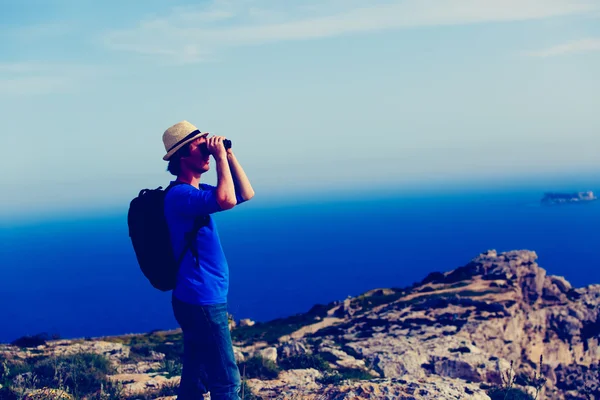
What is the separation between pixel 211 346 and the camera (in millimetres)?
4777

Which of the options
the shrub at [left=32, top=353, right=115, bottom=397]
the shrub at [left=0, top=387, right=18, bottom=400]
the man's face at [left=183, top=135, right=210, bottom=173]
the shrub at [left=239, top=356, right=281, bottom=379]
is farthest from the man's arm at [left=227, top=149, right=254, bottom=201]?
the shrub at [left=239, top=356, right=281, bottom=379]

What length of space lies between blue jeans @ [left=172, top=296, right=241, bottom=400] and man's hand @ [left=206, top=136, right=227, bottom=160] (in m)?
1.33

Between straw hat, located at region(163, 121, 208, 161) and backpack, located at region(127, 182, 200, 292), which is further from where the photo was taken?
straw hat, located at region(163, 121, 208, 161)

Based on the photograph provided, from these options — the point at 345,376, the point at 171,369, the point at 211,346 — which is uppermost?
the point at 211,346

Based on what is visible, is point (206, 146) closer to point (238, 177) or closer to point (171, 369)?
point (238, 177)

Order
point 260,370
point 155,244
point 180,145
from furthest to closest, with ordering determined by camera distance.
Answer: point 260,370, point 180,145, point 155,244

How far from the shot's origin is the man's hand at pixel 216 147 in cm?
466

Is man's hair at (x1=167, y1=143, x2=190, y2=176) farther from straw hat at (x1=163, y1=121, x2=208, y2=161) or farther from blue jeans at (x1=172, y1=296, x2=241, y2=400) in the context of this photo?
blue jeans at (x1=172, y1=296, x2=241, y2=400)

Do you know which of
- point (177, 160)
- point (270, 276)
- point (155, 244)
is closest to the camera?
point (155, 244)

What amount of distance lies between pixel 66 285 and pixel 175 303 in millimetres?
163593

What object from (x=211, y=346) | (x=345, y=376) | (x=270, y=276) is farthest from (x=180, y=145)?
(x=270, y=276)

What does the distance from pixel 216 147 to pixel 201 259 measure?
100 centimetres

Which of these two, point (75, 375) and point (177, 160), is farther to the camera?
point (75, 375)

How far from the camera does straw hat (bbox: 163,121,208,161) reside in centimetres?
490
